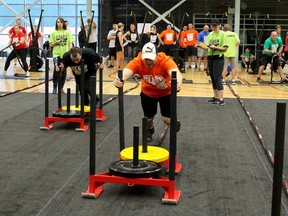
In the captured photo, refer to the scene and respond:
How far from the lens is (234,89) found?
11141 millimetres

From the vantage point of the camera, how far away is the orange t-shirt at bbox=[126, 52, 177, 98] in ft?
15.3

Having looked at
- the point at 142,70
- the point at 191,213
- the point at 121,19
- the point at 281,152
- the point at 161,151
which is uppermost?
the point at 121,19

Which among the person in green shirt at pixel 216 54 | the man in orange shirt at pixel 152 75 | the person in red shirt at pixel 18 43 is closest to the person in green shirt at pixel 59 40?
the person in green shirt at pixel 216 54

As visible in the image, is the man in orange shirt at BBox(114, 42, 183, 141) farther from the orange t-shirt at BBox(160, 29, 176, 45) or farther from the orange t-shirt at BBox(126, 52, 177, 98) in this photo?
the orange t-shirt at BBox(160, 29, 176, 45)

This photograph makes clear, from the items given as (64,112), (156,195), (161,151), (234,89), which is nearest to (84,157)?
(161,151)

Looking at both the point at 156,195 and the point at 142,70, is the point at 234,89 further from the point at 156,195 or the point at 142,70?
the point at 156,195

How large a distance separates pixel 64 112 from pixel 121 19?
1346cm

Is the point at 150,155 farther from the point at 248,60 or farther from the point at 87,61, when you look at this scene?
the point at 248,60

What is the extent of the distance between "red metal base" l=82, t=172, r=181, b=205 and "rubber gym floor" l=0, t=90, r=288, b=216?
0.06 meters

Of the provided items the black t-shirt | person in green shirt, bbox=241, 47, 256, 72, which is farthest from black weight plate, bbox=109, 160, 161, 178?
person in green shirt, bbox=241, 47, 256, 72

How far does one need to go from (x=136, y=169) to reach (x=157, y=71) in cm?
129

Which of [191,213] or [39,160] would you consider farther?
[39,160]

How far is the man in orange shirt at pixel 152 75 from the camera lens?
445 cm

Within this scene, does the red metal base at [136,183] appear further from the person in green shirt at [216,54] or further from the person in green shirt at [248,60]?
the person in green shirt at [248,60]
